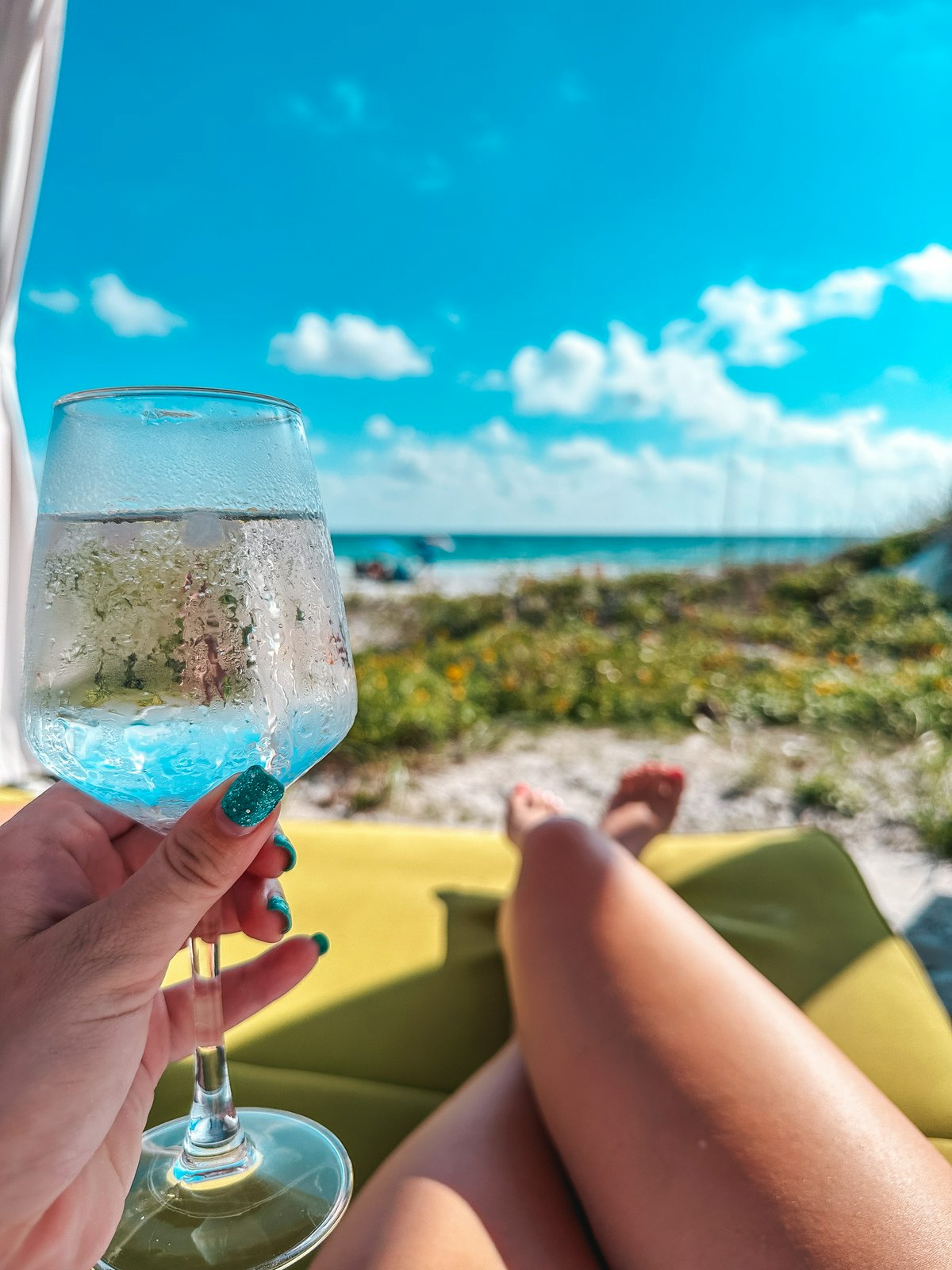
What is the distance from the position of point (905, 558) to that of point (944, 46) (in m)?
13.7

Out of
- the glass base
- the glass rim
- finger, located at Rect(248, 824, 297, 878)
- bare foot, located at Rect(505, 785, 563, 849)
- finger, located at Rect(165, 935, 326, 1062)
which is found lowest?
the glass base

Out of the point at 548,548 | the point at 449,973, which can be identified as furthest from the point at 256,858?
the point at 548,548

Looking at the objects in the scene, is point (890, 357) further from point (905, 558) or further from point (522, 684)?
point (522, 684)

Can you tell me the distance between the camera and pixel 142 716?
23.6 inches

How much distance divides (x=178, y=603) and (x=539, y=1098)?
0.85 m

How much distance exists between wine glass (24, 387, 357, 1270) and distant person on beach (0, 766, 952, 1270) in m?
0.07

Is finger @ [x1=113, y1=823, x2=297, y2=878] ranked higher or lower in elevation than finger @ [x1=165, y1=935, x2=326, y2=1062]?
higher

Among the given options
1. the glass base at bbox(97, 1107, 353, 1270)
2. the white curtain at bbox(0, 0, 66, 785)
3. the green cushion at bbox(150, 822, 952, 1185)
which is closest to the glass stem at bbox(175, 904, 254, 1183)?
the glass base at bbox(97, 1107, 353, 1270)

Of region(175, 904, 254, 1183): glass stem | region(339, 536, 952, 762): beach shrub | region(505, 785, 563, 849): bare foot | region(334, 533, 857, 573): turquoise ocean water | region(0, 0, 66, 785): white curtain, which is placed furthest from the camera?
region(334, 533, 857, 573): turquoise ocean water

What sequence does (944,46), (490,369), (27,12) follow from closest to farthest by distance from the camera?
1. (27,12)
2. (944,46)
3. (490,369)

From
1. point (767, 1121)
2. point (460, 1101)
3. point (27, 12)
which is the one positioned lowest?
point (460, 1101)

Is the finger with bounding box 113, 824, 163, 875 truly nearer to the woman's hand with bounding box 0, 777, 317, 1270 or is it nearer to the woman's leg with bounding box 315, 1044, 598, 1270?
the woman's hand with bounding box 0, 777, 317, 1270

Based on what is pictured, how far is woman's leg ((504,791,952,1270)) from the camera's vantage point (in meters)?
0.79

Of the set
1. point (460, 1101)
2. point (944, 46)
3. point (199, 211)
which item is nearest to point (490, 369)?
point (199, 211)
